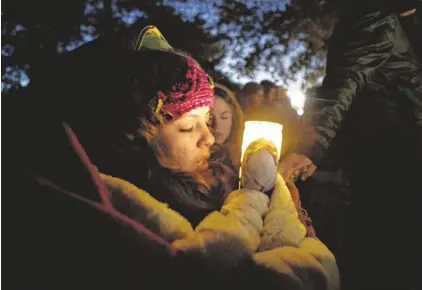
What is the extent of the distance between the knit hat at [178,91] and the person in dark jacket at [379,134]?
4.57 ft

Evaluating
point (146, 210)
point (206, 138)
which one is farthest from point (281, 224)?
point (146, 210)

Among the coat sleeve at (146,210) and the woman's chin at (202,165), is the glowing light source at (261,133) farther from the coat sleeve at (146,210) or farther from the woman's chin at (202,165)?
the coat sleeve at (146,210)

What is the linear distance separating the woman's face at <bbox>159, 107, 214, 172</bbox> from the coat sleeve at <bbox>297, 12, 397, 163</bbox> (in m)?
1.15

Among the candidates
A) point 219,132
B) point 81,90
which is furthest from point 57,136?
point 219,132

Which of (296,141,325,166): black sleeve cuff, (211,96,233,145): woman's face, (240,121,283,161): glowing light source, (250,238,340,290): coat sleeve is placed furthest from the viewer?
(296,141,325,166): black sleeve cuff

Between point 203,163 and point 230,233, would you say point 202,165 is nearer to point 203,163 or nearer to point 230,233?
point 203,163

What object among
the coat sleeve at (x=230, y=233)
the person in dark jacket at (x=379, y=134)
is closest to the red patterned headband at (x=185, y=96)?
the coat sleeve at (x=230, y=233)

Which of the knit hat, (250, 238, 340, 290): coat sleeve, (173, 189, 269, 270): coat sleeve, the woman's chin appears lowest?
(250, 238, 340, 290): coat sleeve

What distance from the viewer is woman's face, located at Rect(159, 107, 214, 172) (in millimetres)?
3764

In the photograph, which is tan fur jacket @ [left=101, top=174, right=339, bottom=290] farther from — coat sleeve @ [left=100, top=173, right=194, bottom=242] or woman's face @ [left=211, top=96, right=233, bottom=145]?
woman's face @ [left=211, top=96, right=233, bottom=145]

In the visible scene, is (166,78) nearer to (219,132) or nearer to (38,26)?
(219,132)

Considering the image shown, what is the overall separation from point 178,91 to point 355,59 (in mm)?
1899

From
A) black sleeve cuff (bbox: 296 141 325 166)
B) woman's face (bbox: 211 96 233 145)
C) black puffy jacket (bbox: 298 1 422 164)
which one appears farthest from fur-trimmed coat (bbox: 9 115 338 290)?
black puffy jacket (bbox: 298 1 422 164)

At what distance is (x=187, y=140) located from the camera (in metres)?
3.83
